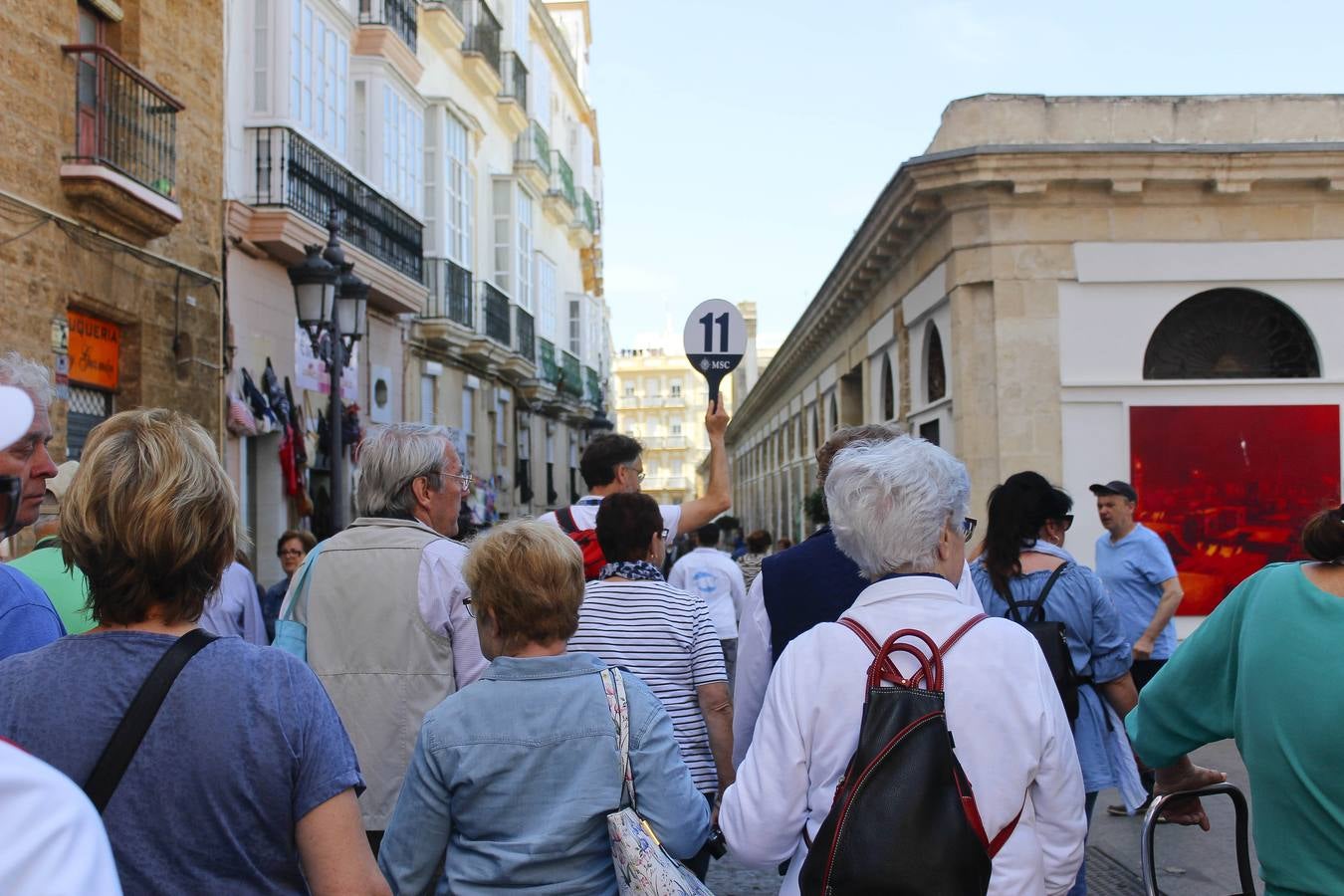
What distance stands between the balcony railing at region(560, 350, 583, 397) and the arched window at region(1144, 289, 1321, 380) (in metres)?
20.2

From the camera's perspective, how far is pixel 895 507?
2.75 m

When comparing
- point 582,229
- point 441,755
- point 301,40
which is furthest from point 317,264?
point 582,229

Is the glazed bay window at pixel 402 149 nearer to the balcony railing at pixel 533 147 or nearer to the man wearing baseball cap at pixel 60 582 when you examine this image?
the balcony railing at pixel 533 147

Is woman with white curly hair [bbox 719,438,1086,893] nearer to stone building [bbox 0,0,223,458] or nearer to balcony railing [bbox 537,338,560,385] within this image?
stone building [bbox 0,0,223,458]

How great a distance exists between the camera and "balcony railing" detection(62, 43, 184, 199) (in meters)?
11.3

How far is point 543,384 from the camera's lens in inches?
1184

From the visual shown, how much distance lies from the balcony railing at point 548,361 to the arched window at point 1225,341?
60.6ft

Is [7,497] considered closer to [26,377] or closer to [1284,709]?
[26,377]

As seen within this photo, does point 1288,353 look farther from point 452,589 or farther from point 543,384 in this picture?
point 543,384

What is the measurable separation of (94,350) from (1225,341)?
11045mm

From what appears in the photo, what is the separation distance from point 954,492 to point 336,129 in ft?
50.4

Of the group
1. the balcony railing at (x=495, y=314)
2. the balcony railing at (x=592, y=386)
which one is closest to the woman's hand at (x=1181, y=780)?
the balcony railing at (x=495, y=314)

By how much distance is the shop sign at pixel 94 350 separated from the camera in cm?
1145

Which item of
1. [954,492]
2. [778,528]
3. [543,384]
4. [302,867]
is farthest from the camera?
[778,528]
